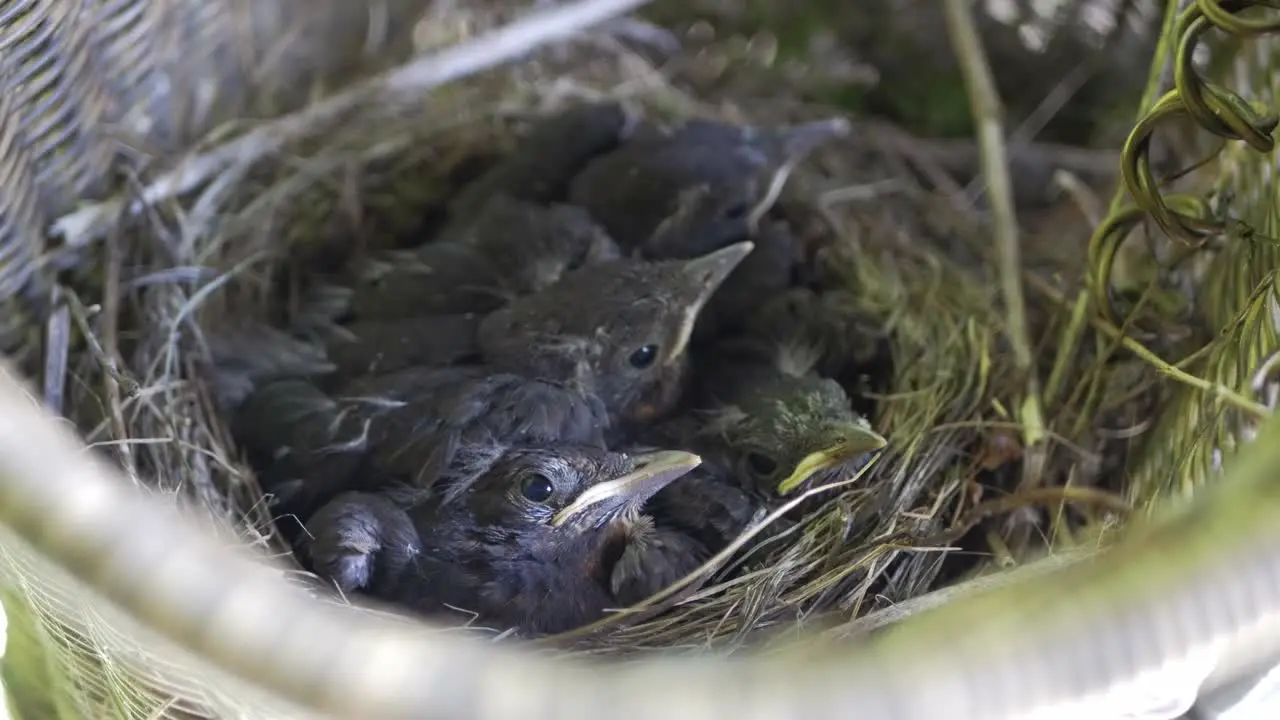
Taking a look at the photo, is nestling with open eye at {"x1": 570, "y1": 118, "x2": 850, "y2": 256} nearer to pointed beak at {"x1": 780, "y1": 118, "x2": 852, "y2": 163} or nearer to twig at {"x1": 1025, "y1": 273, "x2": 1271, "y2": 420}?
pointed beak at {"x1": 780, "y1": 118, "x2": 852, "y2": 163}

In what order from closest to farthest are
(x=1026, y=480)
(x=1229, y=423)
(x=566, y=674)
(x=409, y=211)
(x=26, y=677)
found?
1. (x=566, y=674)
2. (x=1229, y=423)
3. (x=26, y=677)
4. (x=1026, y=480)
5. (x=409, y=211)

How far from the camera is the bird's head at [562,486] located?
0.89m

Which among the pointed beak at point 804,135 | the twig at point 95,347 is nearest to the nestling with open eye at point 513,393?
the twig at point 95,347

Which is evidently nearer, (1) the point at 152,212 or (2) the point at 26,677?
(2) the point at 26,677

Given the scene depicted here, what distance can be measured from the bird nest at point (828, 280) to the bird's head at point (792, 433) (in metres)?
0.05

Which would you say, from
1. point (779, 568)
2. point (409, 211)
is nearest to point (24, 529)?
point (779, 568)

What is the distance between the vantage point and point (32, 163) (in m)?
0.99

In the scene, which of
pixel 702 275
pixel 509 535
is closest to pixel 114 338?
pixel 509 535

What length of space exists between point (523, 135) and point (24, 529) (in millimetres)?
1050

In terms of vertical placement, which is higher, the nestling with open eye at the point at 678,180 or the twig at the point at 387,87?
the twig at the point at 387,87

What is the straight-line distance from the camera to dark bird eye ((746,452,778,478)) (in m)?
1.00

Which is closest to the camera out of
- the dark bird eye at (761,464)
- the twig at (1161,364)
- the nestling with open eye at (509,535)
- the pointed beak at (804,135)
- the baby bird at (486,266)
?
the twig at (1161,364)

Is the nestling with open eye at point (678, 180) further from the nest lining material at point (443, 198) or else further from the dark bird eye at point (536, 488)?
the dark bird eye at point (536, 488)

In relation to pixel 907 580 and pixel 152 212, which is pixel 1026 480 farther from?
pixel 152 212
